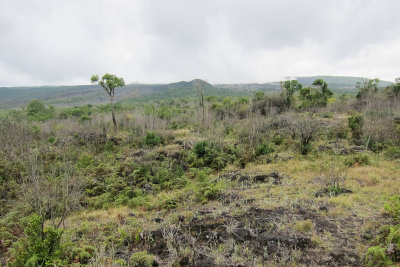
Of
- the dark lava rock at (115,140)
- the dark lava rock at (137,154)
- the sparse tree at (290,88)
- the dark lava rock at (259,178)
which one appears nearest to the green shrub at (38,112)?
the dark lava rock at (115,140)

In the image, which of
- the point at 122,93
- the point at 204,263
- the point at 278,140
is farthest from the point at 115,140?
the point at 122,93

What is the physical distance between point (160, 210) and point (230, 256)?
359cm

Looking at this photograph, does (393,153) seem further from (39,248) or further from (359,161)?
(39,248)

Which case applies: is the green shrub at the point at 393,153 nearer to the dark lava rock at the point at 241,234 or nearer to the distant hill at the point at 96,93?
the dark lava rock at the point at 241,234

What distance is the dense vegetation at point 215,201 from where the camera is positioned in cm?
411

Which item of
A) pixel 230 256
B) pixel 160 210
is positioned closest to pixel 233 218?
pixel 230 256

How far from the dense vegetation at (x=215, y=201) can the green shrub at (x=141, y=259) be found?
0.07ft

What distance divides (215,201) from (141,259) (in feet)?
11.3

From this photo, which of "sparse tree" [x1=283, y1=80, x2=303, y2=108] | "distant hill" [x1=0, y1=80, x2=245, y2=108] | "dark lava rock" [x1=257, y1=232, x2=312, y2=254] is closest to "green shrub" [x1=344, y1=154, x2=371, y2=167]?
"dark lava rock" [x1=257, y1=232, x2=312, y2=254]

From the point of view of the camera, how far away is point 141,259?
4.12 metres

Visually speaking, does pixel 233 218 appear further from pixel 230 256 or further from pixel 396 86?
pixel 396 86

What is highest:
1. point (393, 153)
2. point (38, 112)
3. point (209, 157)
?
point (38, 112)

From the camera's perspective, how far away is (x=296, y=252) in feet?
12.9

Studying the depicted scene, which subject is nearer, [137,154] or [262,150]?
[262,150]
